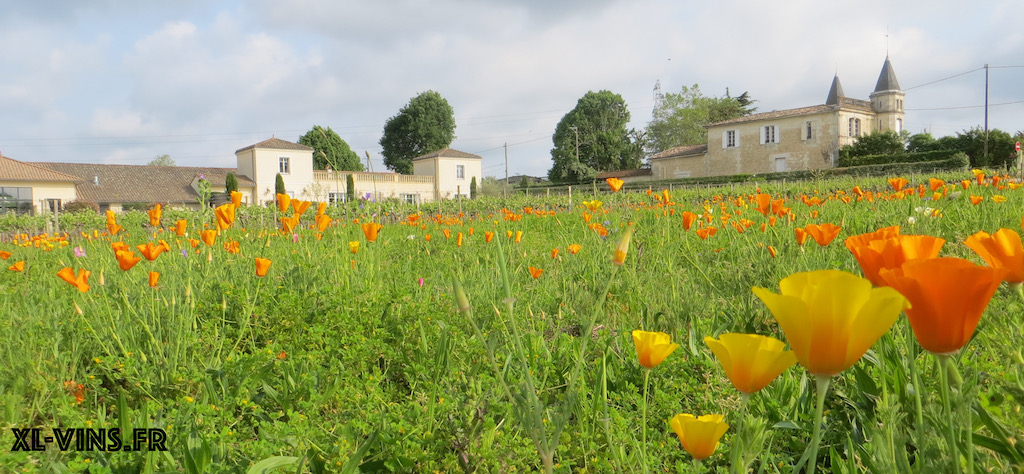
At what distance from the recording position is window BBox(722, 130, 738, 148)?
36.2 meters

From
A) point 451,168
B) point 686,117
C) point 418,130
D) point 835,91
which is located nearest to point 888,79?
point 835,91

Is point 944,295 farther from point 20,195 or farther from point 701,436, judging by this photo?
point 20,195

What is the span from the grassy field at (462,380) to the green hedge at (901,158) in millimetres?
32067

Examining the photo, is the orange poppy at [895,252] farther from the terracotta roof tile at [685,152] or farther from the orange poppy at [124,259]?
the terracotta roof tile at [685,152]

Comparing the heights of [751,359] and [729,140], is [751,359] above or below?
below

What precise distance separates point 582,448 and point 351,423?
0.60 meters

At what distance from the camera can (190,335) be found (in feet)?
6.61

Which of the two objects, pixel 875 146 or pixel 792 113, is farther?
pixel 792 113

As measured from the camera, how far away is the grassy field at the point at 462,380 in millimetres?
1108

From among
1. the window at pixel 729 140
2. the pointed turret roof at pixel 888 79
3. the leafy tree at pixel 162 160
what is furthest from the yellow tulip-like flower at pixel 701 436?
the leafy tree at pixel 162 160

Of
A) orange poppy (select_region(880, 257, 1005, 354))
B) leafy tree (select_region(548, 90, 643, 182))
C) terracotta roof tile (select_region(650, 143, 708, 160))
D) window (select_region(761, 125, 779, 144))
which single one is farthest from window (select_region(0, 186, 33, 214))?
window (select_region(761, 125, 779, 144))

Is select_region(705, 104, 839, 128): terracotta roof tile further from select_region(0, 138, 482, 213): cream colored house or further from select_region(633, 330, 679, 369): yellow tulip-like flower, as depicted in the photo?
select_region(633, 330, 679, 369): yellow tulip-like flower

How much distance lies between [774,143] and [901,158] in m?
6.88

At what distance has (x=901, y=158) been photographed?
29.5m
